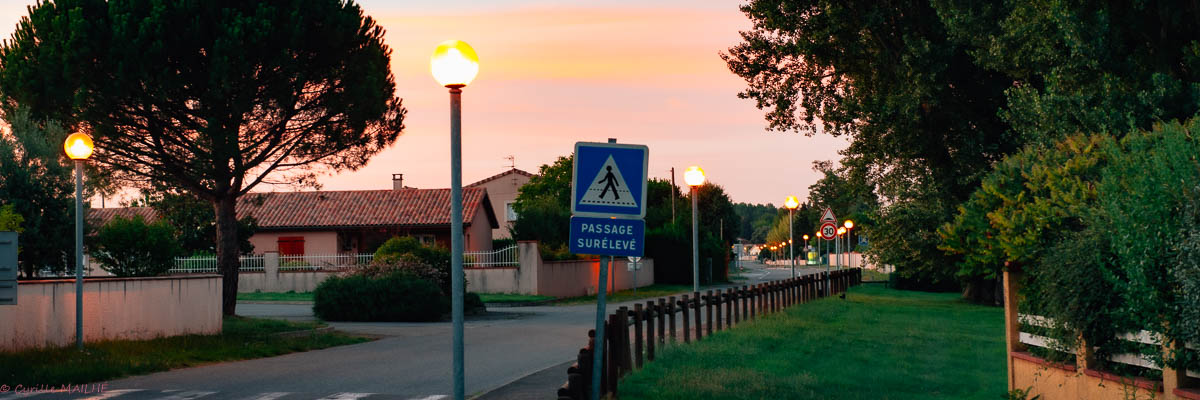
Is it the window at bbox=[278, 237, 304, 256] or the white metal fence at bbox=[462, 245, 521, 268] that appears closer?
the white metal fence at bbox=[462, 245, 521, 268]

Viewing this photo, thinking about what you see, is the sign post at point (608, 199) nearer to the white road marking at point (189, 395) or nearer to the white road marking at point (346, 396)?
the white road marking at point (346, 396)

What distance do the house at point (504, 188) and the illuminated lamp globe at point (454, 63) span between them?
7727cm

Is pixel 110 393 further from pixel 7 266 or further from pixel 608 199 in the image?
pixel 608 199

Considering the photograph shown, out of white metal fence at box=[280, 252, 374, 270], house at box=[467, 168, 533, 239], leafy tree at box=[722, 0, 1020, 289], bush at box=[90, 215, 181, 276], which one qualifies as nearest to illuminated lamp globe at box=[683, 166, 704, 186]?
leafy tree at box=[722, 0, 1020, 289]

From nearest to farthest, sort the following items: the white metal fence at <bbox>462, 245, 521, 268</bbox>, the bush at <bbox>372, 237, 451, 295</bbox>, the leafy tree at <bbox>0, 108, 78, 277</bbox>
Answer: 1. the leafy tree at <bbox>0, 108, 78, 277</bbox>
2. the bush at <bbox>372, 237, 451, 295</bbox>
3. the white metal fence at <bbox>462, 245, 521, 268</bbox>

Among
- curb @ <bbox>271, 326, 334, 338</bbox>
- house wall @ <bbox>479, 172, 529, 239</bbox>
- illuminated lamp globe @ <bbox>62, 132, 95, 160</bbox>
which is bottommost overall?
curb @ <bbox>271, 326, 334, 338</bbox>

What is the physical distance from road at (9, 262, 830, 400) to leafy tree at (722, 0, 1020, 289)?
933 centimetres

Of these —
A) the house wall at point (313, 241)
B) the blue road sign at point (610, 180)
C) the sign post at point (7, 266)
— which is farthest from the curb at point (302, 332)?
the house wall at point (313, 241)

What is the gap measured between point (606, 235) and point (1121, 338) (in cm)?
440

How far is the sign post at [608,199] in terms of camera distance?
8469 mm

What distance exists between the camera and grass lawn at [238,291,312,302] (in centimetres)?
3953

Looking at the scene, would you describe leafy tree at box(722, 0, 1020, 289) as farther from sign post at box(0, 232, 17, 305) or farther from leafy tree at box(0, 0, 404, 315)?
sign post at box(0, 232, 17, 305)

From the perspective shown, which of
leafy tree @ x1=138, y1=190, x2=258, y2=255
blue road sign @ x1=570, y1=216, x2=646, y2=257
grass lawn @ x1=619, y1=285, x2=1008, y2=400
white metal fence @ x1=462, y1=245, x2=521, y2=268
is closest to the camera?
blue road sign @ x1=570, y1=216, x2=646, y2=257

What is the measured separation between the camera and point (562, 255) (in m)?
45.4
